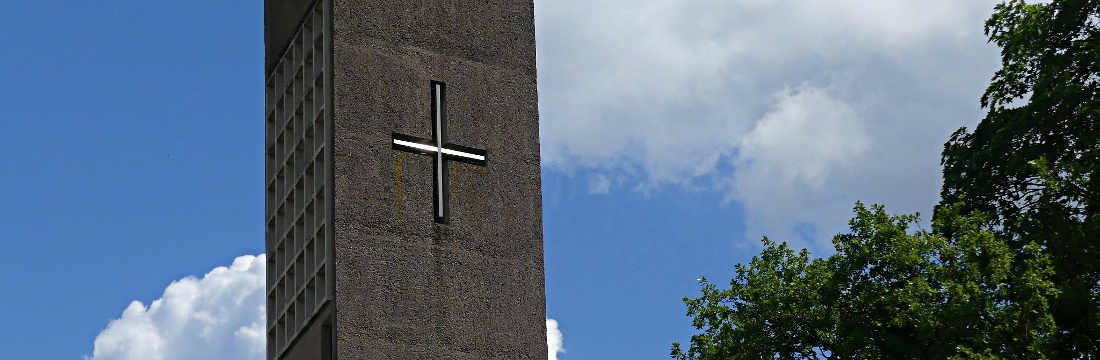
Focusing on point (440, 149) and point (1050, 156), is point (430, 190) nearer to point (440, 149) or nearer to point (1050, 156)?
point (440, 149)

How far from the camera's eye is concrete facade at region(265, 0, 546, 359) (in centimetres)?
2061

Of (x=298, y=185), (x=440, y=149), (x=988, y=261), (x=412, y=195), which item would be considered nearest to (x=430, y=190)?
(x=412, y=195)

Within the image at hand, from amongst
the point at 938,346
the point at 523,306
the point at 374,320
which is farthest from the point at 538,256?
the point at 938,346

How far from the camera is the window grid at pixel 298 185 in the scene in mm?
21531

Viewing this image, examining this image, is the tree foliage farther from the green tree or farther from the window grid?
the window grid

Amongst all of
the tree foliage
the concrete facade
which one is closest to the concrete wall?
the concrete facade

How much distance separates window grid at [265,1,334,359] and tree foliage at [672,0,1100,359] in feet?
29.3

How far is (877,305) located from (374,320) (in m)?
10.3

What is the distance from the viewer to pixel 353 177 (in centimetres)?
2102

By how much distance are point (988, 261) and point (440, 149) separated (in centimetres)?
941

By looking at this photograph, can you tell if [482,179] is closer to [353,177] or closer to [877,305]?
[353,177]

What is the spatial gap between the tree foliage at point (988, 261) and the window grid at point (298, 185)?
8.93m

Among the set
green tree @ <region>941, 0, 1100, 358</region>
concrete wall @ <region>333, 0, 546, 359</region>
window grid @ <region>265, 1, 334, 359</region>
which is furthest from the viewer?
green tree @ <region>941, 0, 1100, 358</region>

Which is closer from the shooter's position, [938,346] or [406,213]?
[406,213]
